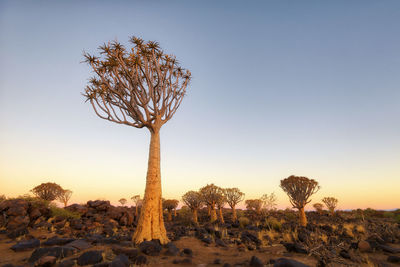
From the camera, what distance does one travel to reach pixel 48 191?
27.0 metres

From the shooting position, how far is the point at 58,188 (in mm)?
28562

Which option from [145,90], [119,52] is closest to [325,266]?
[145,90]

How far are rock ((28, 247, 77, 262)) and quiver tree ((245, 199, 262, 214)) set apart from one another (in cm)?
2470

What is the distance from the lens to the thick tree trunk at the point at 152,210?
785 cm

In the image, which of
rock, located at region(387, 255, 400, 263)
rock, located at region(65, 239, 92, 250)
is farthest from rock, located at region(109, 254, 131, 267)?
Result: rock, located at region(387, 255, 400, 263)

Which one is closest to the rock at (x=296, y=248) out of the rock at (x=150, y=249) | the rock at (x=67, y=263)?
the rock at (x=150, y=249)

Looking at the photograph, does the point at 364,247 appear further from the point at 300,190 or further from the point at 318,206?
the point at 318,206

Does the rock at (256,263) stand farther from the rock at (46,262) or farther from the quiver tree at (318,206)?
the quiver tree at (318,206)

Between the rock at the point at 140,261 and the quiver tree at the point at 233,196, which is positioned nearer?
the rock at the point at 140,261

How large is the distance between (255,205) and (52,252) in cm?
2609

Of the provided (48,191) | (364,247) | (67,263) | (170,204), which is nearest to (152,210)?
(67,263)

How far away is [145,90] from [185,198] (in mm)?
17221

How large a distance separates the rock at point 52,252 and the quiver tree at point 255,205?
973 inches

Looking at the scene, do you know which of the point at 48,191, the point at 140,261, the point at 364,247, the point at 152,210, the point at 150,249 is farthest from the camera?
the point at 48,191
